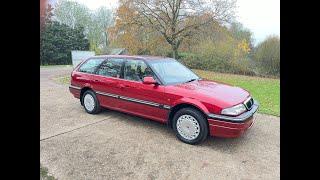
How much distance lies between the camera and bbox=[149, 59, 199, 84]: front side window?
202 inches

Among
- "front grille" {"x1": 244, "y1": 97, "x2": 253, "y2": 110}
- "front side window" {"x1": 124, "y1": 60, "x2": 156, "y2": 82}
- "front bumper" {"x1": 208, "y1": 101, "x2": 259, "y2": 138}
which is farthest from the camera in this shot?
"front side window" {"x1": 124, "y1": 60, "x2": 156, "y2": 82}

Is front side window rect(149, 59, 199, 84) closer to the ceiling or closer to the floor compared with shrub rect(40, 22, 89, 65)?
closer to the floor

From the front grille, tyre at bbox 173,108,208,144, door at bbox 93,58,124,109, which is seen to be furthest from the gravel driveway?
the front grille

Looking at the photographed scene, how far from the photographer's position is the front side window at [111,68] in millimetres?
5664

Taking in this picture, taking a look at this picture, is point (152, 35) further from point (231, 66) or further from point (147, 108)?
point (147, 108)

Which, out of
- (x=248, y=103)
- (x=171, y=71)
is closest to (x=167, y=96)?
(x=171, y=71)

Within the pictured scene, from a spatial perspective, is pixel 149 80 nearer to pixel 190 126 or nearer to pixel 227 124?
pixel 190 126

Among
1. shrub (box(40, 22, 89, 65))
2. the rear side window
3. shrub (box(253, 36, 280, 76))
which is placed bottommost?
the rear side window

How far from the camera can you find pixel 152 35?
53.2 feet

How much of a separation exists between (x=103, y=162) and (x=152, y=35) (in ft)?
42.7

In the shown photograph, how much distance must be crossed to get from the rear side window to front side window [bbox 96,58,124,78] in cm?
16

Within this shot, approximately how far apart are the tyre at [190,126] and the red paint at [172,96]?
0.11 metres

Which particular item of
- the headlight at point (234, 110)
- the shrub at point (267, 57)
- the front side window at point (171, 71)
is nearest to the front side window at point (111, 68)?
the front side window at point (171, 71)

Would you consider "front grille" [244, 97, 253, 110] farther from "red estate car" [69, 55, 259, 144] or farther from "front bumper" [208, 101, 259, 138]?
"front bumper" [208, 101, 259, 138]
